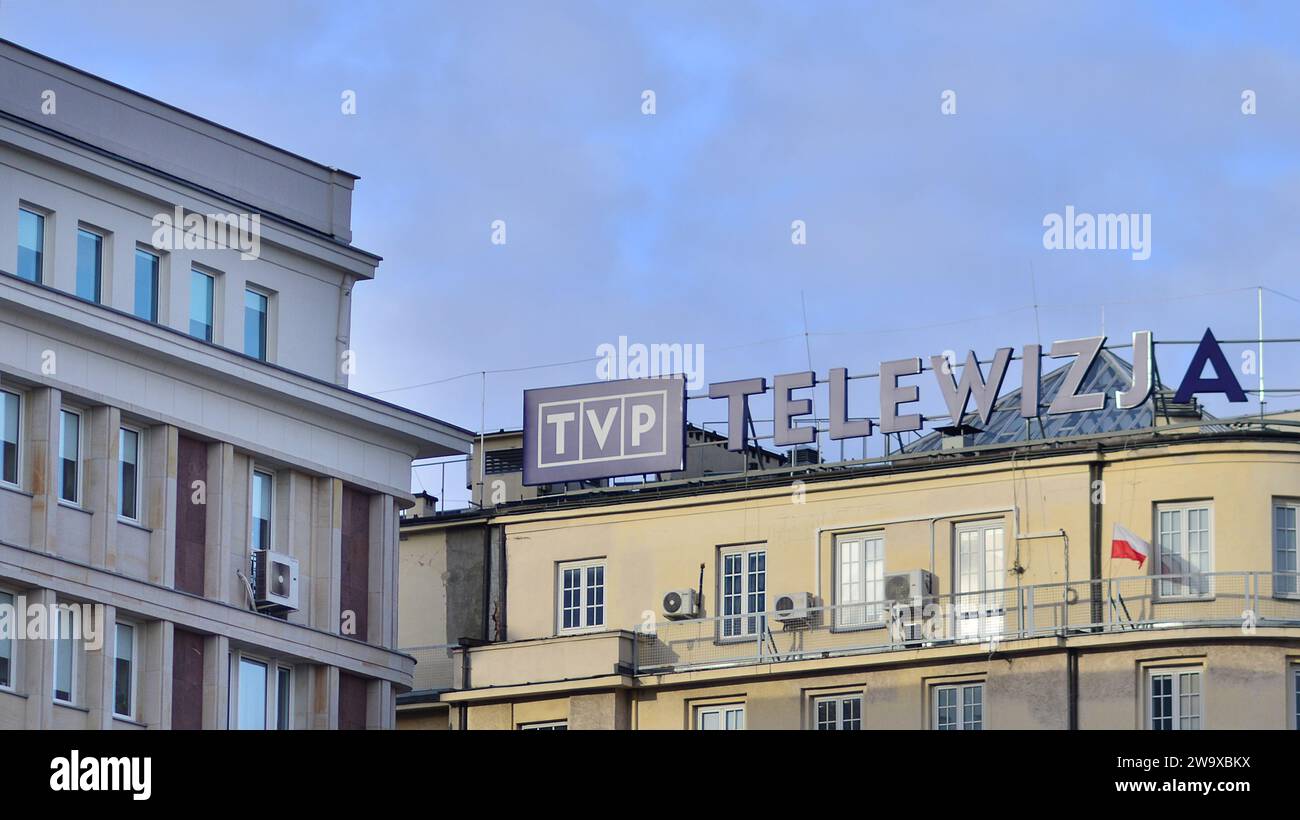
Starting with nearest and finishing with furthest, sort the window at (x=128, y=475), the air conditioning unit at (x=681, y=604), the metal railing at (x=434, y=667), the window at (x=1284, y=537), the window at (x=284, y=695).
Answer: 1. the window at (x=128, y=475)
2. the window at (x=284, y=695)
3. the window at (x=1284, y=537)
4. the air conditioning unit at (x=681, y=604)
5. the metal railing at (x=434, y=667)

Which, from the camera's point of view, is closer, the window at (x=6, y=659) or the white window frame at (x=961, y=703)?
the window at (x=6, y=659)

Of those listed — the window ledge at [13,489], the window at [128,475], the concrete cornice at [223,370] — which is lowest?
the window ledge at [13,489]

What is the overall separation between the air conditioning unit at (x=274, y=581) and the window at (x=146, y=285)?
5.45 meters

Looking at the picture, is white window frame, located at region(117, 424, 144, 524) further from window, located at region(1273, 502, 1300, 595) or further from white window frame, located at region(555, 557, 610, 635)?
window, located at region(1273, 502, 1300, 595)

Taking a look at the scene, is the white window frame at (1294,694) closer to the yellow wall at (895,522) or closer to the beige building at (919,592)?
the beige building at (919,592)

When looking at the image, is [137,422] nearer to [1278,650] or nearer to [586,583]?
[586,583]

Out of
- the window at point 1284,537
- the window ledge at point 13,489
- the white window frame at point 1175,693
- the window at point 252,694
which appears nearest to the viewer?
the window ledge at point 13,489

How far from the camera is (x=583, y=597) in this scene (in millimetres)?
72125

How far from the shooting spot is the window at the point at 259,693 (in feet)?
183

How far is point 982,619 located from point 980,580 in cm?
143

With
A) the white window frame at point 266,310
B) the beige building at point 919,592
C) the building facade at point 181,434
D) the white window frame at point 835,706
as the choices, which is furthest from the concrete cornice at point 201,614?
the white window frame at point 835,706

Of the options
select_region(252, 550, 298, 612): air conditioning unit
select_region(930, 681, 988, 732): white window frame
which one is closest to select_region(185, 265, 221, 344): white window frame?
select_region(252, 550, 298, 612): air conditioning unit

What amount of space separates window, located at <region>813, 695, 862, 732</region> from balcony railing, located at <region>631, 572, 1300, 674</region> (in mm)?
1095

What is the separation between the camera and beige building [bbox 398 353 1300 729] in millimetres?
63750
